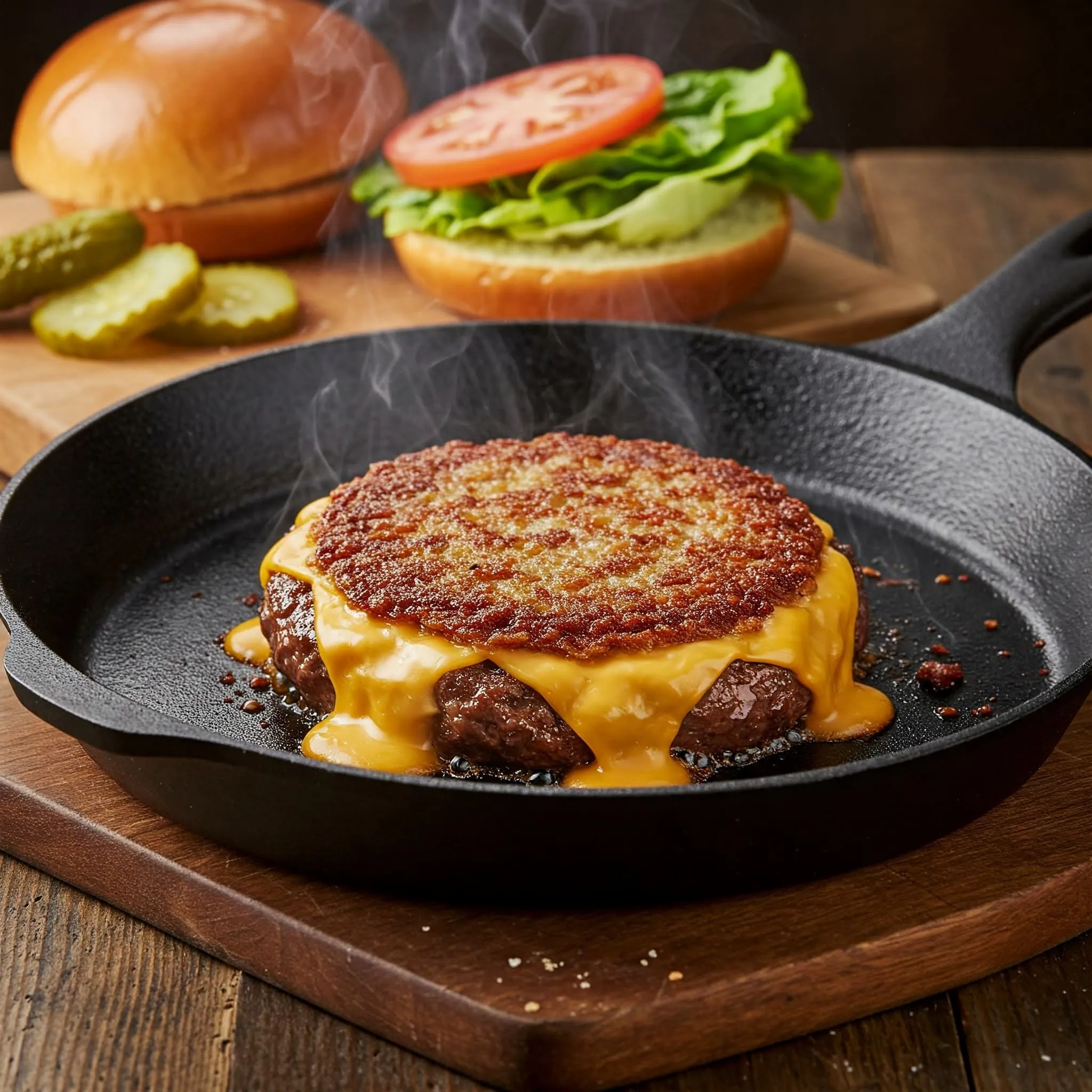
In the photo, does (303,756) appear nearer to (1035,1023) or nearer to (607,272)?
(1035,1023)

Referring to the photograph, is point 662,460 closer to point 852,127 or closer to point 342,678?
point 342,678

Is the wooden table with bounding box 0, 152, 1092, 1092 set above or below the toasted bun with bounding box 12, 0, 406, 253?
below

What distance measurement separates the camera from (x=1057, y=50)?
8117 mm

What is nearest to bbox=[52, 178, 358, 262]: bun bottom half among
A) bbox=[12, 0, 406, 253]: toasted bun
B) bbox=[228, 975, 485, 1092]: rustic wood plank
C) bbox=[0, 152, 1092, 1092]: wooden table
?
bbox=[12, 0, 406, 253]: toasted bun

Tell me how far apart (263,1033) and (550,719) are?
0.61 m

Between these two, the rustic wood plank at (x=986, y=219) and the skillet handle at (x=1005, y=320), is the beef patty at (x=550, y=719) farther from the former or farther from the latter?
the rustic wood plank at (x=986, y=219)

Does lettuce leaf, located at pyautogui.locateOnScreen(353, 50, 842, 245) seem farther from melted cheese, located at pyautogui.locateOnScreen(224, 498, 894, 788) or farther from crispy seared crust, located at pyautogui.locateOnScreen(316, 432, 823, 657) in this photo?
melted cheese, located at pyautogui.locateOnScreen(224, 498, 894, 788)

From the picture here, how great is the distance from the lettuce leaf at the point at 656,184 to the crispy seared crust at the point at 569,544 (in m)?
1.34

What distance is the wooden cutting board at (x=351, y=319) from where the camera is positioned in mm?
3781

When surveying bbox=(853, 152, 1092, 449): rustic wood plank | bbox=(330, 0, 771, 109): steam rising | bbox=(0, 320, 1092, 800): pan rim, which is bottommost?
bbox=(853, 152, 1092, 449): rustic wood plank

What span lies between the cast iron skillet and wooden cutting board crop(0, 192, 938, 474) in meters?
0.60

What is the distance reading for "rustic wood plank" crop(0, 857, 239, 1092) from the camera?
1.90 m

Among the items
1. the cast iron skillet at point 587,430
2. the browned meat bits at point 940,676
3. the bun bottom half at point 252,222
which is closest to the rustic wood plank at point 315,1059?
the cast iron skillet at point 587,430

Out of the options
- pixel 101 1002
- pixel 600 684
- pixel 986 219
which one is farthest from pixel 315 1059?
pixel 986 219
